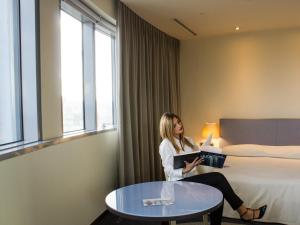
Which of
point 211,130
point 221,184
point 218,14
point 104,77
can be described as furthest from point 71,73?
point 211,130

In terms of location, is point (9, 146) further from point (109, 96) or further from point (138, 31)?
point (138, 31)

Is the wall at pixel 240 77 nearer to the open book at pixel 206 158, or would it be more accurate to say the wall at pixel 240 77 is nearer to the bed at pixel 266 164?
the bed at pixel 266 164

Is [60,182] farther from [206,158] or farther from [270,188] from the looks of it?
[270,188]

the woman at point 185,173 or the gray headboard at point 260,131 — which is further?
the gray headboard at point 260,131

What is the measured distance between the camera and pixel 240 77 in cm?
511

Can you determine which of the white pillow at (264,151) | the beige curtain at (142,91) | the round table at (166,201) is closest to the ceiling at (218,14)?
the beige curtain at (142,91)

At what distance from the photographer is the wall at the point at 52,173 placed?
6.43ft

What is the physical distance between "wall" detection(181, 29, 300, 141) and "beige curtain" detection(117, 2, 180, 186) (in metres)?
0.39

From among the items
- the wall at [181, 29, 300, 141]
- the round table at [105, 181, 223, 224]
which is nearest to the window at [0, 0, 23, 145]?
the round table at [105, 181, 223, 224]

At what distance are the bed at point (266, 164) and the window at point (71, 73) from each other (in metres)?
1.69

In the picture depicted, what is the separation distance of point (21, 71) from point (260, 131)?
367 centimetres

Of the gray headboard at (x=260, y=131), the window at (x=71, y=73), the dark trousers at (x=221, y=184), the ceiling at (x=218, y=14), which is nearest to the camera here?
the dark trousers at (x=221, y=184)

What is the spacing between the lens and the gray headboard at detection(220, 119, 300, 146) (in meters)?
4.62

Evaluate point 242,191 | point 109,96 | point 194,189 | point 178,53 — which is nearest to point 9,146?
point 194,189
